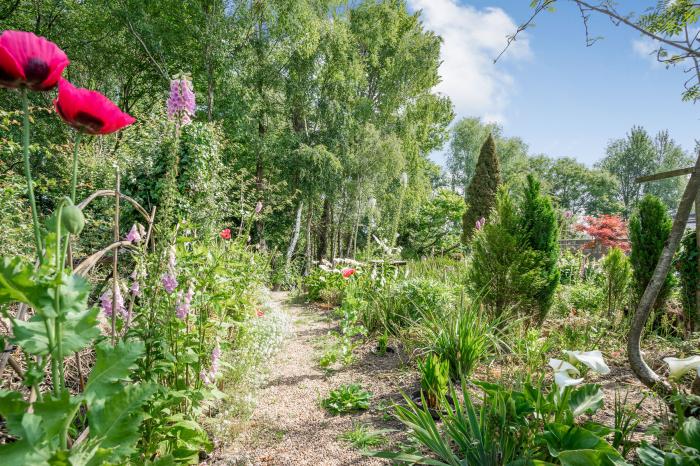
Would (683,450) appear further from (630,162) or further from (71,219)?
(630,162)

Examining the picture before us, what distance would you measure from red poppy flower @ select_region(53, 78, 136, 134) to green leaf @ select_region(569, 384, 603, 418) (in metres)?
1.93

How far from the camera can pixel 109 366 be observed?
83cm

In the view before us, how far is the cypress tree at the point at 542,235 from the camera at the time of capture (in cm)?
423

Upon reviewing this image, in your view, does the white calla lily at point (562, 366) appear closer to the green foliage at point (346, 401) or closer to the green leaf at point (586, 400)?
the green leaf at point (586, 400)

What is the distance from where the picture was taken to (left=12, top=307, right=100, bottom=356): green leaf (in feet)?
2.41

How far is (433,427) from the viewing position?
177 centimetres

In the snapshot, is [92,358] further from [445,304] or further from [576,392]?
[445,304]

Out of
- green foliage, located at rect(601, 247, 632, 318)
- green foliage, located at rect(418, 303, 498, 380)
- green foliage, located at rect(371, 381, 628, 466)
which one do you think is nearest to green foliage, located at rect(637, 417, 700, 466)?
green foliage, located at rect(371, 381, 628, 466)

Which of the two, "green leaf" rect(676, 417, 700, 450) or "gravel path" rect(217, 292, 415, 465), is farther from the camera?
"gravel path" rect(217, 292, 415, 465)

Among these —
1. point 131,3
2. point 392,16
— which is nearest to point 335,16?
point 392,16

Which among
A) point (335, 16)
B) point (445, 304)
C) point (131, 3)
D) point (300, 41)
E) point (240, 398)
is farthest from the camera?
point (335, 16)

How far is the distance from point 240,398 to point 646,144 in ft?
133

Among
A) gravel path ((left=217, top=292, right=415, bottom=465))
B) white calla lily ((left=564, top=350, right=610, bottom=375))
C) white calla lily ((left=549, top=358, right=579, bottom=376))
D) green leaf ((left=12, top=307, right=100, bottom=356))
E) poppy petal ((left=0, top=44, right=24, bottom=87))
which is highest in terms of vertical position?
poppy petal ((left=0, top=44, right=24, bottom=87))

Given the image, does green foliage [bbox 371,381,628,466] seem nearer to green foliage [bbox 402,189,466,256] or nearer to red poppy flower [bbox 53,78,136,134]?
red poppy flower [bbox 53,78,136,134]
